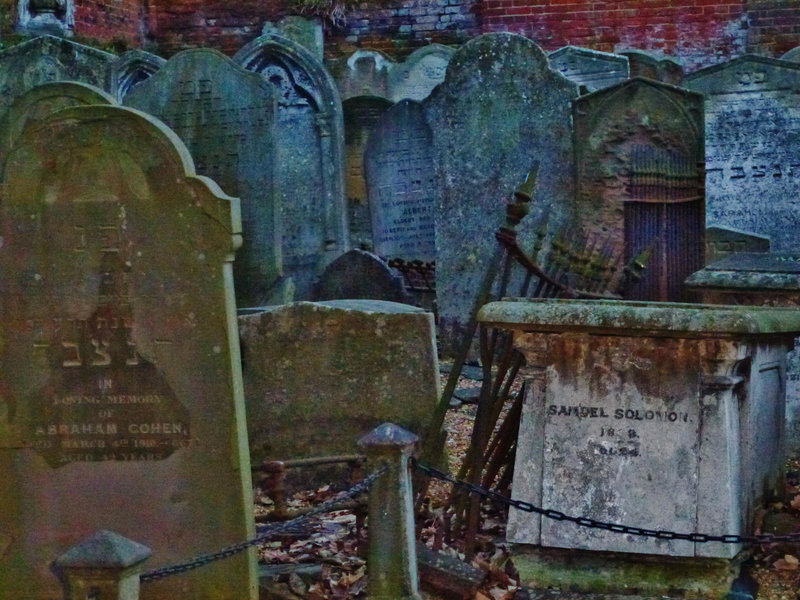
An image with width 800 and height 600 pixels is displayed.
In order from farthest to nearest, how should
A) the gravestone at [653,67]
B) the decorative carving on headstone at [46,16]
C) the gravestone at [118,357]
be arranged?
the decorative carving on headstone at [46,16]
the gravestone at [653,67]
the gravestone at [118,357]

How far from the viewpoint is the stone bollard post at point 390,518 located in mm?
4789

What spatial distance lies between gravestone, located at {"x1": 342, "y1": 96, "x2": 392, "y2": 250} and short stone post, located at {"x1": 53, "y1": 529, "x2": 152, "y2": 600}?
9594 mm

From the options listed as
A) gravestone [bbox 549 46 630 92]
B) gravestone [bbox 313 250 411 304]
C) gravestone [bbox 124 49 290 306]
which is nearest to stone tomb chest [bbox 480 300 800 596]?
gravestone [bbox 124 49 290 306]

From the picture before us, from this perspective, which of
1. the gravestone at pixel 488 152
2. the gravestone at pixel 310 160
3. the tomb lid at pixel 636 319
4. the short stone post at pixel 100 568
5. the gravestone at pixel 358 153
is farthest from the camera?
the gravestone at pixel 358 153

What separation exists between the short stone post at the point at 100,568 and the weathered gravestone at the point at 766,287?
12.7 feet

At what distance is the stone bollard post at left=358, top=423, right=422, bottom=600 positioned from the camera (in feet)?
15.7

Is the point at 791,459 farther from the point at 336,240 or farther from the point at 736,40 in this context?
the point at 736,40

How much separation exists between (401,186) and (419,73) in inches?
211

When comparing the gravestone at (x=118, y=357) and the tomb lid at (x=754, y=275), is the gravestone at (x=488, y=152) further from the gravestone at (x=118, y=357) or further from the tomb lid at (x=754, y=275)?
the gravestone at (x=118, y=357)

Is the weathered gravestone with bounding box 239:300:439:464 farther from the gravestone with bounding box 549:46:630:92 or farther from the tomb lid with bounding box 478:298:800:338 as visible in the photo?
the gravestone with bounding box 549:46:630:92

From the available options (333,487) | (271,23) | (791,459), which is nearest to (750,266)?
(791,459)

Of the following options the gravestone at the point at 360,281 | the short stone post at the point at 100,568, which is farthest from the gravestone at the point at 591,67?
the short stone post at the point at 100,568

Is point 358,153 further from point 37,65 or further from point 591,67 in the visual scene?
point 37,65

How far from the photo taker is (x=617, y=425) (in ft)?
16.9
